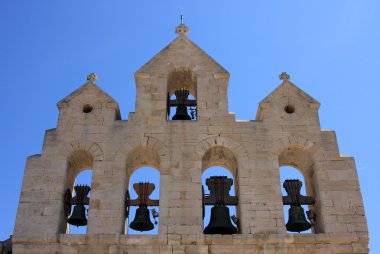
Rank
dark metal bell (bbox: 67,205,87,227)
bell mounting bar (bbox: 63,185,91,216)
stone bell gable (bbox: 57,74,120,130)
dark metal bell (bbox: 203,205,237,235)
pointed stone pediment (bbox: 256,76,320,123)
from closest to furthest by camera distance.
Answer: dark metal bell (bbox: 203,205,237,235), dark metal bell (bbox: 67,205,87,227), bell mounting bar (bbox: 63,185,91,216), stone bell gable (bbox: 57,74,120,130), pointed stone pediment (bbox: 256,76,320,123)

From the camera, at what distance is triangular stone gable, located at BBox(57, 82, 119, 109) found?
1703 centimetres

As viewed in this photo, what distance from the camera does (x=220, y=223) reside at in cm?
1544

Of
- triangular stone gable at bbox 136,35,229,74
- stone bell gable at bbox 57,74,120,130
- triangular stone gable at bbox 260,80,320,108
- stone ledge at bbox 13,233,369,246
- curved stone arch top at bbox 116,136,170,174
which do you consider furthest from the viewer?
triangular stone gable at bbox 136,35,229,74

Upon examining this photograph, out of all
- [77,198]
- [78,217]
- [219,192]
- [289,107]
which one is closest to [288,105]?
[289,107]

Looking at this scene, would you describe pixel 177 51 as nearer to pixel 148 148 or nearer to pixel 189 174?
pixel 148 148

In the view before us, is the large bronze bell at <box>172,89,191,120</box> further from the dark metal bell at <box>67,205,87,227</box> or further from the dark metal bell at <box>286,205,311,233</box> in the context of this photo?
the dark metal bell at <box>286,205,311,233</box>

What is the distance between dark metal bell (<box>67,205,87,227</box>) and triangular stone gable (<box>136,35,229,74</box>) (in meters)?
3.99

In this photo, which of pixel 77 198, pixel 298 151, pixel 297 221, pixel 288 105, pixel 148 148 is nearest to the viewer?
pixel 297 221

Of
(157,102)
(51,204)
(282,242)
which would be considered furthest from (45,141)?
(282,242)

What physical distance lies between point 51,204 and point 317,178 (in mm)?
6242

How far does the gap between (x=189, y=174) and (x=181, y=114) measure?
2.68 metres

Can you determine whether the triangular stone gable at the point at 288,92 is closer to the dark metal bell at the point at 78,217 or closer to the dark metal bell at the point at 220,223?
the dark metal bell at the point at 220,223

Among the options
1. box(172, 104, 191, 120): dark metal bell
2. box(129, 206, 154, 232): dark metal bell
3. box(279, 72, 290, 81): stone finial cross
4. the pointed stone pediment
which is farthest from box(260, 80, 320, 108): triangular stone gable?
box(129, 206, 154, 232): dark metal bell

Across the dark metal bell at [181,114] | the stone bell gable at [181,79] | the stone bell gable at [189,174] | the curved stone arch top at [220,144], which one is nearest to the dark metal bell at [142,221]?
the stone bell gable at [189,174]
